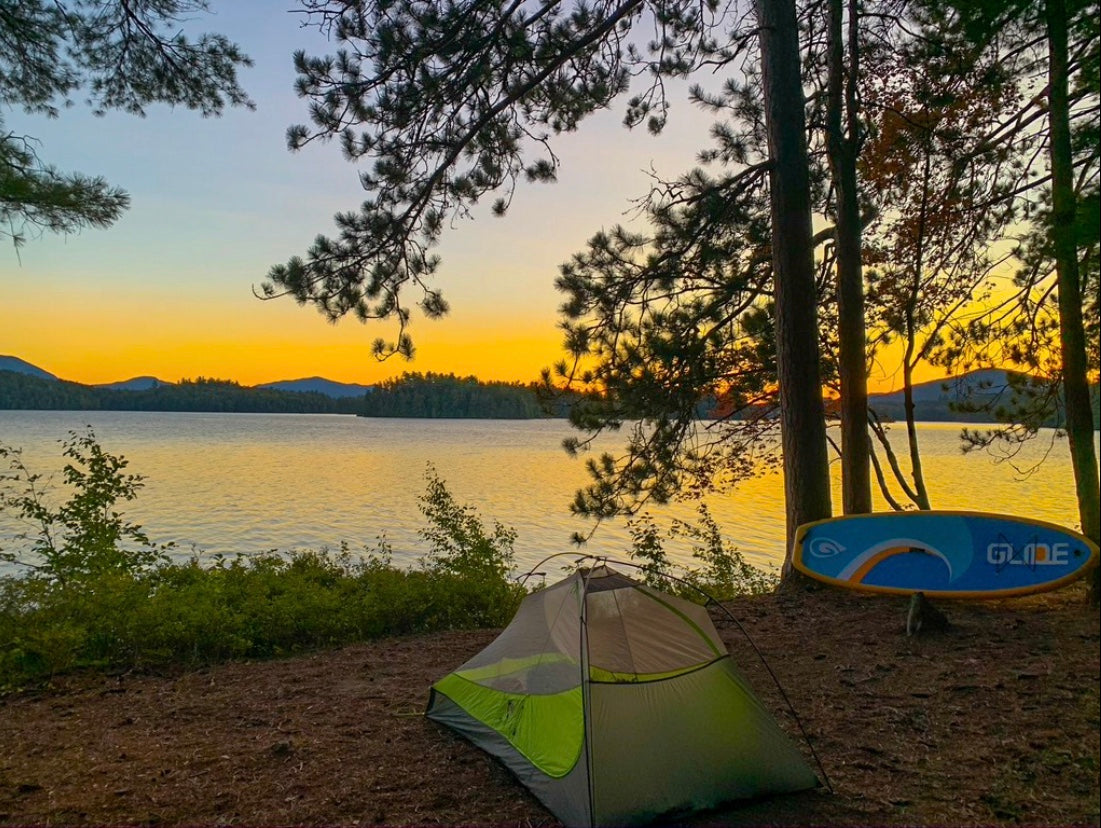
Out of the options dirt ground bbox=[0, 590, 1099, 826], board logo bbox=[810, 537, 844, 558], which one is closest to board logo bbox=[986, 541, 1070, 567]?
dirt ground bbox=[0, 590, 1099, 826]

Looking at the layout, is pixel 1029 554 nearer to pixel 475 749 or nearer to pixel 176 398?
pixel 475 749

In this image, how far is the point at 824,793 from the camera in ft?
10.3

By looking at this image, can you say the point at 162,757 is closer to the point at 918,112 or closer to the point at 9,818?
the point at 9,818

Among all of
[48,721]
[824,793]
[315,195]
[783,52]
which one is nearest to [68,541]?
[48,721]

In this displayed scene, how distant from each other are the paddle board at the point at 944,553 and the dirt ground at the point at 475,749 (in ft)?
0.62

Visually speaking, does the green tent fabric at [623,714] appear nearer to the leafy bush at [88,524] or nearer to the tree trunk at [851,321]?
the tree trunk at [851,321]

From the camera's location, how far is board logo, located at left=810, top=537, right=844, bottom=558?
19.6 ft

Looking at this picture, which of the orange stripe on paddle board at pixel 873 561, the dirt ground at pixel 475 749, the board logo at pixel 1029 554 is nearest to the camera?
the dirt ground at pixel 475 749

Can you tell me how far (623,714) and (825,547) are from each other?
347cm

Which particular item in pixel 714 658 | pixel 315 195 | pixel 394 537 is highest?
pixel 315 195

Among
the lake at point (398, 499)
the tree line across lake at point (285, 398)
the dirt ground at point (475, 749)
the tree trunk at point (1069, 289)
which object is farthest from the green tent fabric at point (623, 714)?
the tree line across lake at point (285, 398)

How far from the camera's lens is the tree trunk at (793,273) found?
611cm

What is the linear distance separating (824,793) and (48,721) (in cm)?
430

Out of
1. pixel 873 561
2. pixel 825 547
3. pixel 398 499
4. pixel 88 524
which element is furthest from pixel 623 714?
pixel 398 499
